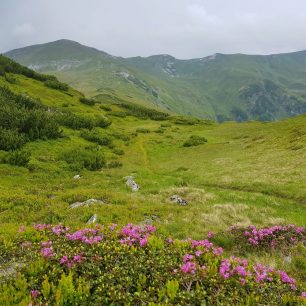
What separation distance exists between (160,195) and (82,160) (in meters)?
12.6

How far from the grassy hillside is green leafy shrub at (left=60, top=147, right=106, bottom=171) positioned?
0.10 metres

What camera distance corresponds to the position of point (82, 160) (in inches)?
1308

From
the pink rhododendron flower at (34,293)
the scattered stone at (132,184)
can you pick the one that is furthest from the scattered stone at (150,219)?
the pink rhododendron flower at (34,293)

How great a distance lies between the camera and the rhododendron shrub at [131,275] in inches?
286

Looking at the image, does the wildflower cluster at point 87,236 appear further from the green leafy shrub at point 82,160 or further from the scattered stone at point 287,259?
the green leafy shrub at point 82,160

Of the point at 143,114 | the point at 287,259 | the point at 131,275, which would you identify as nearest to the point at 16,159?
the point at 131,275

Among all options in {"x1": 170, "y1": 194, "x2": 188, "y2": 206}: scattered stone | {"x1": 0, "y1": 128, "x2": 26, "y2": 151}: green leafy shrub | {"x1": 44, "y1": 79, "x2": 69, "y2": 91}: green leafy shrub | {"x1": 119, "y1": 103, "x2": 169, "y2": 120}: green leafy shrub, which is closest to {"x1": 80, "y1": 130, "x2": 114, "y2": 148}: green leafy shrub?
{"x1": 0, "y1": 128, "x2": 26, "y2": 151}: green leafy shrub

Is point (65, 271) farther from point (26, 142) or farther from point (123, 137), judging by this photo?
point (123, 137)

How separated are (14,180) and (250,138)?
4135 cm

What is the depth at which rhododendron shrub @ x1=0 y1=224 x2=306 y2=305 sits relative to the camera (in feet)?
23.9

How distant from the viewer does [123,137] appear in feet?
180

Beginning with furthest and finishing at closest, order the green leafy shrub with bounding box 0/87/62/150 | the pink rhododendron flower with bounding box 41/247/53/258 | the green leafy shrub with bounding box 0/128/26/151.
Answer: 1. the green leafy shrub with bounding box 0/87/62/150
2. the green leafy shrub with bounding box 0/128/26/151
3. the pink rhododendron flower with bounding box 41/247/53/258

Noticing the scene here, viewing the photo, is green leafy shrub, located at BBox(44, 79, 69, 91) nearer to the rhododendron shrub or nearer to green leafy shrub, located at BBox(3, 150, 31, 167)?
green leafy shrub, located at BBox(3, 150, 31, 167)

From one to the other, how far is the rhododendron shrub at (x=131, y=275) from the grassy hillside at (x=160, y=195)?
53 millimetres
